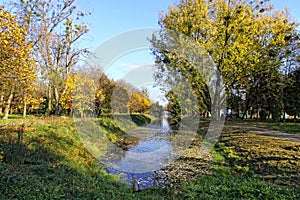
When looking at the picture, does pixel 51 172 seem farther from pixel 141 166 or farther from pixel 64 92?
pixel 64 92

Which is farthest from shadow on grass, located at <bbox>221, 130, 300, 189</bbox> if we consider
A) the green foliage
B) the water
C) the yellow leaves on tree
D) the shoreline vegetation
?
the yellow leaves on tree

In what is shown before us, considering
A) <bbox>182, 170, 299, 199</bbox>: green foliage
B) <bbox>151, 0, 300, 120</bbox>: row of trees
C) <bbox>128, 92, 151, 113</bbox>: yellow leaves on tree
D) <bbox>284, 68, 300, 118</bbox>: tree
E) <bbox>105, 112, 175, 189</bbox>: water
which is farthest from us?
<bbox>128, 92, 151, 113</bbox>: yellow leaves on tree

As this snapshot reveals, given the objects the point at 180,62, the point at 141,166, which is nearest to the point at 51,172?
the point at 141,166

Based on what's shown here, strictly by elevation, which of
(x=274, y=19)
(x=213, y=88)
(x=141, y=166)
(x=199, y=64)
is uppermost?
(x=274, y=19)

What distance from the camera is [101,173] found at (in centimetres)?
855

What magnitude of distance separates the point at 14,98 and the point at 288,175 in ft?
42.5

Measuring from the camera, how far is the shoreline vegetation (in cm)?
531

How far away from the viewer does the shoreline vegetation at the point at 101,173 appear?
17.4ft

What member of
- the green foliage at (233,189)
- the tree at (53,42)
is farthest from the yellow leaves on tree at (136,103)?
the green foliage at (233,189)

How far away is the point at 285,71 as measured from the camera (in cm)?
2414

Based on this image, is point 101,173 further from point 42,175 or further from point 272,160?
point 272,160

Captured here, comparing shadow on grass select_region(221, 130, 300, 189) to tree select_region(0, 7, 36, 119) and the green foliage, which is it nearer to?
the green foliage

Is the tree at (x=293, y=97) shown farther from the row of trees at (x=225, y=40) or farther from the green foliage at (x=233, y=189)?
the green foliage at (x=233, y=189)

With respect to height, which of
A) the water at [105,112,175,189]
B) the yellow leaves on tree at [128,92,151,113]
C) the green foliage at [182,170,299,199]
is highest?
the yellow leaves on tree at [128,92,151,113]
